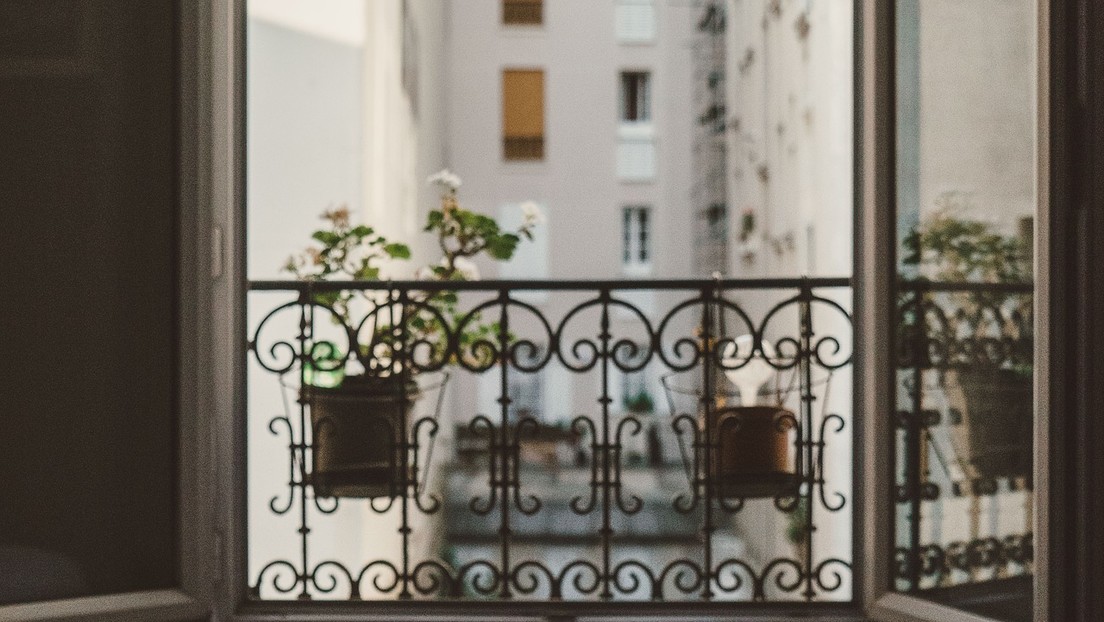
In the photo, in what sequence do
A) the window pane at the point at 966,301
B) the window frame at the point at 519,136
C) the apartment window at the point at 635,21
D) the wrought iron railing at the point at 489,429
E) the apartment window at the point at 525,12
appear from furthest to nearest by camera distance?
the apartment window at the point at 635,21
the apartment window at the point at 525,12
the window frame at the point at 519,136
the wrought iron railing at the point at 489,429
the window pane at the point at 966,301

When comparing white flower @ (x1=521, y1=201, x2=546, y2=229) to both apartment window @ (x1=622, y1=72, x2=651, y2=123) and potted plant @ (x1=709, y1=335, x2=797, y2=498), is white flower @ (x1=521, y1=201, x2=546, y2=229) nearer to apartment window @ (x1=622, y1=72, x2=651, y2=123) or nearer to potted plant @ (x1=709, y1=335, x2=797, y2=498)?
potted plant @ (x1=709, y1=335, x2=797, y2=498)

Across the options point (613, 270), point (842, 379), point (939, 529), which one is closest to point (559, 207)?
point (613, 270)

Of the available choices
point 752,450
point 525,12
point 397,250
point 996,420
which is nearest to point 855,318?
point 996,420

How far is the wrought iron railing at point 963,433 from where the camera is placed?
2.28 metres

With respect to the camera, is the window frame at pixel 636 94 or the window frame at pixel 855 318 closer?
the window frame at pixel 855 318

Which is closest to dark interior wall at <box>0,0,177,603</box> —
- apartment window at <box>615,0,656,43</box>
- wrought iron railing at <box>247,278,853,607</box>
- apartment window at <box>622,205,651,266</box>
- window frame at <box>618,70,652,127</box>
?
wrought iron railing at <box>247,278,853,607</box>

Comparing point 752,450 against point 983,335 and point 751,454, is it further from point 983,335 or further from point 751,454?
point 983,335

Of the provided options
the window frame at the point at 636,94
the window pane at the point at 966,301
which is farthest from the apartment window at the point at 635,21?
the window pane at the point at 966,301

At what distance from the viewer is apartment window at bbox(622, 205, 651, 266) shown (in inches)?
851

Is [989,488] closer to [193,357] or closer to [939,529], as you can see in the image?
[939,529]

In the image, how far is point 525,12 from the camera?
21141 millimetres

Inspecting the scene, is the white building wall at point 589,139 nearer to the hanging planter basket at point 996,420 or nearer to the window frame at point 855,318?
the window frame at point 855,318

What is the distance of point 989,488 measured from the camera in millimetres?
2402

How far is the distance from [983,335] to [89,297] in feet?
5.72
